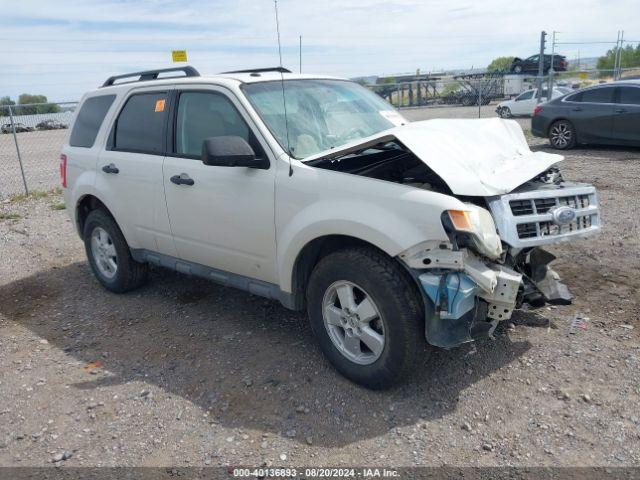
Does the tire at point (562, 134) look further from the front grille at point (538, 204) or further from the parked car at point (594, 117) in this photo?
the front grille at point (538, 204)

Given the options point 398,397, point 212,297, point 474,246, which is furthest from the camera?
point 212,297

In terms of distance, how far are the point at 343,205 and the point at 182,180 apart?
1.56 metres

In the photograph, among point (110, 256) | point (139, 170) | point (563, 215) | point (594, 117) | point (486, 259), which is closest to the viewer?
point (486, 259)

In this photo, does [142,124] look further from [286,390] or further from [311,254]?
[286,390]

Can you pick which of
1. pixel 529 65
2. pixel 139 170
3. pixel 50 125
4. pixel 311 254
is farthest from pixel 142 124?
pixel 529 65

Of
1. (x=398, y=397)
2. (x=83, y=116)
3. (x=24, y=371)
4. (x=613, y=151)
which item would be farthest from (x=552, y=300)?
(x=613, y=151)

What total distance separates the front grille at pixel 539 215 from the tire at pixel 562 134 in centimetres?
988

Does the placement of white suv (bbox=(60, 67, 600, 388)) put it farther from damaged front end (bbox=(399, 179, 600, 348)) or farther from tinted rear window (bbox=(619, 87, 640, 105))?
tinted rear window (bbox=(619, 87, 640, 105))

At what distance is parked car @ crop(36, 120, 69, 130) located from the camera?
15928 mm

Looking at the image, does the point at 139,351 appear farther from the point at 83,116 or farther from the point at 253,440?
the point at 83,116

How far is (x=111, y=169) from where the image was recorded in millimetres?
5148

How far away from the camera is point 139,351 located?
14.6 ft

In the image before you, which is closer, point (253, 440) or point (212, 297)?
point (253, 440)

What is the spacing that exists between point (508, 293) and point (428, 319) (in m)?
0.48
